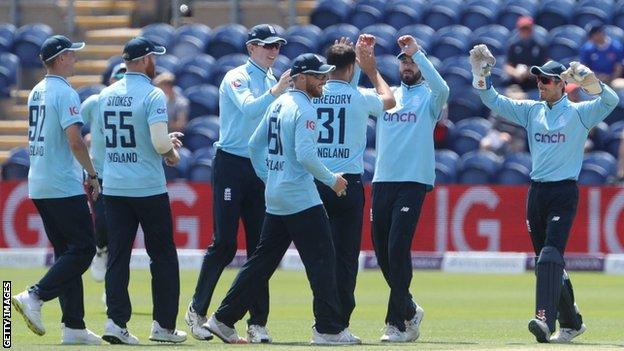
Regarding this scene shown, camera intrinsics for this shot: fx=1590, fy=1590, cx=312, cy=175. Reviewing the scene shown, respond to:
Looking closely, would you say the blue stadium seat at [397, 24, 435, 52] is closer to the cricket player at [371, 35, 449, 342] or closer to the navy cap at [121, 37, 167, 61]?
the cricket player at [371, 35, 449, 342]

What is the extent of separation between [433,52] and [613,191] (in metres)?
4.78

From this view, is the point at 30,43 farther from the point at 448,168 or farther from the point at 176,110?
the point at 448,168

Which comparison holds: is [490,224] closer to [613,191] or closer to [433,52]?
[613,191]

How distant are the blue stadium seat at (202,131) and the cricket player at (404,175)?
36.6ft

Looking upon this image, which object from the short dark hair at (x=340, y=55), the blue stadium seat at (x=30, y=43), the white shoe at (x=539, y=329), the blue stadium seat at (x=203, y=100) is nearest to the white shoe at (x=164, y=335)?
the short dark hair at (x=340, y=55)

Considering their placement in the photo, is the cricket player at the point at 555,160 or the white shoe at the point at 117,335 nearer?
the white shoe at the point at 117,335

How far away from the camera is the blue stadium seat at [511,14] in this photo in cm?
2562

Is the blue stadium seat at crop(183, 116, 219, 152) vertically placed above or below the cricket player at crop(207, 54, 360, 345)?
below

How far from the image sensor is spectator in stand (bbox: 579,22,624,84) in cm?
2334

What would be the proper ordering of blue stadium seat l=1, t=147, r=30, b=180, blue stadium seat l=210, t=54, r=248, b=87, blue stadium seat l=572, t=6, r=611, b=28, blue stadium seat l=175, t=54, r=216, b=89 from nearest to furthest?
blue stadium seat l=1, t=147, r=30, b=180 < blue stadium seat l=572, t=6, r=611, b=28 < blue stadium seat l=210, t=54, r=248, b=87 < blue stadium seat l=175, t=54, r=216, b=89

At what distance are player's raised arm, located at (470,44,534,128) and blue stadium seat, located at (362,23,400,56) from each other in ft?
40.7

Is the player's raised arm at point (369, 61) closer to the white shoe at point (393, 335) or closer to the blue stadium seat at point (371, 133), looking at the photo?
the white shoe at point (393, 335)

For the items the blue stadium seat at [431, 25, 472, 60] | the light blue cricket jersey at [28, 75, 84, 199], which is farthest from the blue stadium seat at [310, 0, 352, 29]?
the light blue cricket jersey at [28, 75, 84, 199]

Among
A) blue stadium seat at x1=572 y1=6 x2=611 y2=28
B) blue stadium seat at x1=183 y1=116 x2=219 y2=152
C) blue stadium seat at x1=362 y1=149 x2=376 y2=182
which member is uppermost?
blue stadium seat at x1=572 y1=6 x2=611 y2=28
